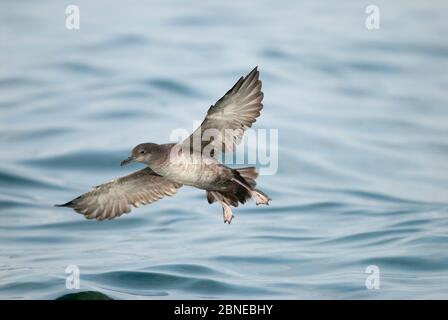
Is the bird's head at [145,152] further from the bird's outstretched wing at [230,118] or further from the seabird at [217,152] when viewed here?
the bird's outstretched wing at [230,118]

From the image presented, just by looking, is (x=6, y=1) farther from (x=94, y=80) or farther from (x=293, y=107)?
(x=293, y=107)

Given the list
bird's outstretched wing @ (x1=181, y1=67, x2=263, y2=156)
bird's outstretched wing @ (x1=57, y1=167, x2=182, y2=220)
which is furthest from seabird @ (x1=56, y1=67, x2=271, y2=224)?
bird's outstretched wing @ (x1=57, y1=167, x2=182, y2=220)

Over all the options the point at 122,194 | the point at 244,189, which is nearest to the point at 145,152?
the point at 244,189

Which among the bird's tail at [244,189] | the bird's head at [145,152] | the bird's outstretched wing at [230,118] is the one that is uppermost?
the bird's outstretched wing at [230,118]

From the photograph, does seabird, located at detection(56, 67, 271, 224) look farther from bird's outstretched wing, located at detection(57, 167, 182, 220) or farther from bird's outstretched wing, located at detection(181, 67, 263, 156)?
bird's outstretched wing, located at detection(57, 167, 182, 220)

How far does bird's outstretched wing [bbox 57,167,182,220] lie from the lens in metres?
10.6

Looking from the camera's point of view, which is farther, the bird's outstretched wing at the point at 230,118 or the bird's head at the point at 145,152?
the bird's head at the point at 145,152

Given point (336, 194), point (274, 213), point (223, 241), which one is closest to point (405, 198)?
point (336, 194)

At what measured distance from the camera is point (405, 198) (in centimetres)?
1692

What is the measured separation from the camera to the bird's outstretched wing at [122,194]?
1060cm

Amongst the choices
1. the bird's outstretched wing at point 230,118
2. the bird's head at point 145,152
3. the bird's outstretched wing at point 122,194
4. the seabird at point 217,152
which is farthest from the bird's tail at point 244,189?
the bird's outstretched wing at point 122,194

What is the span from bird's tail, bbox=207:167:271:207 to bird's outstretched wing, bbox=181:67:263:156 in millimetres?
311

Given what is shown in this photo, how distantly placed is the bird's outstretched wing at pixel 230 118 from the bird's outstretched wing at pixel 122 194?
876mm

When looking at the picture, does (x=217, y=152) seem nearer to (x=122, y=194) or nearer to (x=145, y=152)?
(x=145, y=152)
